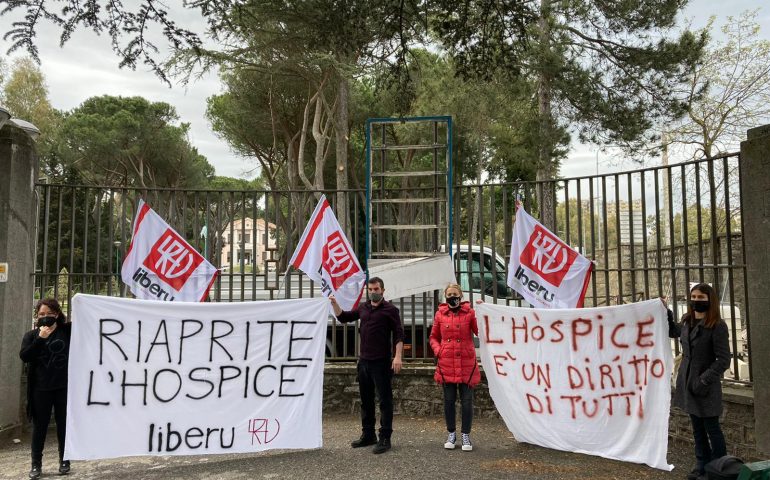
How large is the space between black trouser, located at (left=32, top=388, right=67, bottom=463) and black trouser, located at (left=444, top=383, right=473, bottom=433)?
360 cm

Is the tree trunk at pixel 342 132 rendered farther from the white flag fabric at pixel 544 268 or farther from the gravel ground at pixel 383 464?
the gravel ground at pixel 383 464

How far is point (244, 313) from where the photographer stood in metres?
5.71

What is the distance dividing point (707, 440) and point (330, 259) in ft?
14.1

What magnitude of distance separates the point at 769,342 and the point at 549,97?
11458 mm

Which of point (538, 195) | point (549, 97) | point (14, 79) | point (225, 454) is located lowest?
point (225, 454)

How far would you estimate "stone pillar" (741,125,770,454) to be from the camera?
490 centimetres

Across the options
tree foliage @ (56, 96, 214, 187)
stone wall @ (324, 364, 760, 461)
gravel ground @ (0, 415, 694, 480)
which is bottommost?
gravel ground @ (0, 415, 694, 480)

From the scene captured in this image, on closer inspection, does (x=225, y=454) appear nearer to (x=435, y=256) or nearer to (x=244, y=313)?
(x=244, y=313)

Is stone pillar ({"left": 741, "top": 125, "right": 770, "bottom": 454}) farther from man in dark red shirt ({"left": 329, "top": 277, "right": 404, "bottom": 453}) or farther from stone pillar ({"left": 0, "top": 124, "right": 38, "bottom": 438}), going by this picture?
stone pillar ({"left": 0, "top": 124, "right": 38, "bottom": 438})

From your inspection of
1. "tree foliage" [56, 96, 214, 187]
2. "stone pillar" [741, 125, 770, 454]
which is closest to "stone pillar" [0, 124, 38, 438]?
"stone pillar" [741, 125, 770, 454]


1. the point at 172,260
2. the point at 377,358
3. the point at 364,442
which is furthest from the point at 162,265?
the point at 364,442

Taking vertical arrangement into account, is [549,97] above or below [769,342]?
above

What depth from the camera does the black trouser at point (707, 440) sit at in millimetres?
4609

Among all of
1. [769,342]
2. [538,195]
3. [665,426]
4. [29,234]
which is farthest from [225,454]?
[769,342]
